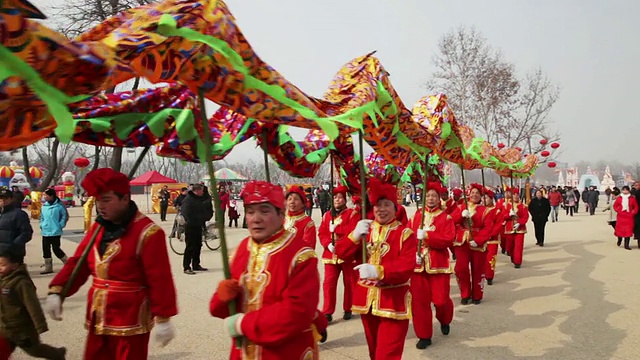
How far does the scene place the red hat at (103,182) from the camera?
10.5 feet

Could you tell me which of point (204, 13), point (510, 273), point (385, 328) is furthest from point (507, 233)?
point (204, 13)

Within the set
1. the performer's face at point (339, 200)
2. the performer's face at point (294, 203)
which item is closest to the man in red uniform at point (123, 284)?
the performer's face at point (294, 203)

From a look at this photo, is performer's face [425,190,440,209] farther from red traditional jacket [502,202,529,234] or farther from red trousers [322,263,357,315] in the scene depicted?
red traditional jacket [502,202,529,234]

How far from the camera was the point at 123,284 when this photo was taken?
10.5ft

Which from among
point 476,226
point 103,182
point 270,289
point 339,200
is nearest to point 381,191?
point 270,289

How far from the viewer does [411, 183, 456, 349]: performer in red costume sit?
212 inches

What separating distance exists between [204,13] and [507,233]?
32.9 feet

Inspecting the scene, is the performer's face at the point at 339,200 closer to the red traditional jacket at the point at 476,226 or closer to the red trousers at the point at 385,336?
the red traditional jacket at the point at 476,226

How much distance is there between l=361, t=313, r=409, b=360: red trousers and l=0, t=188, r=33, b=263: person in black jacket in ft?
17.2

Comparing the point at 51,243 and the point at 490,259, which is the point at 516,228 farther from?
the point at 51,243

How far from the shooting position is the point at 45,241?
29.5ft

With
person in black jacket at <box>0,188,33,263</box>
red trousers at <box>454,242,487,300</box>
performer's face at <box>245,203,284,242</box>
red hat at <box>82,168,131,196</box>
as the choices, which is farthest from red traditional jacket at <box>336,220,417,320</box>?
person in black jacket at <box>0,188,33,263</box>

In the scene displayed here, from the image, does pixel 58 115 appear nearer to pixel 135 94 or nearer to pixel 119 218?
pixel 119 218

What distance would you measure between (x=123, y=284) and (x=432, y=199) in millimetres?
3989
